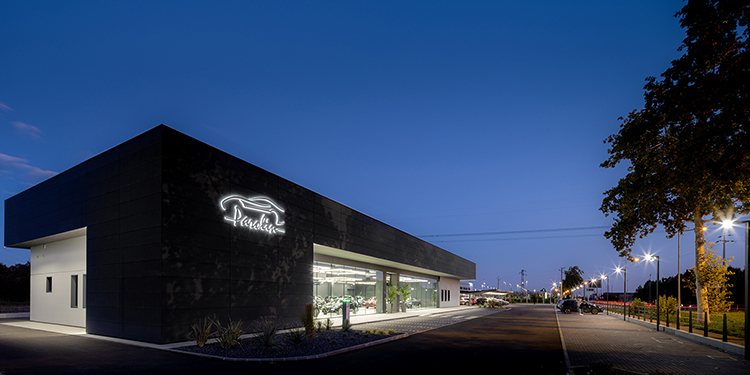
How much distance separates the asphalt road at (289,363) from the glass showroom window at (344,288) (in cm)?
1220

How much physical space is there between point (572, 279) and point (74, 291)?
11976cm

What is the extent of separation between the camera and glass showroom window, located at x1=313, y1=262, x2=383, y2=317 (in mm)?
29138

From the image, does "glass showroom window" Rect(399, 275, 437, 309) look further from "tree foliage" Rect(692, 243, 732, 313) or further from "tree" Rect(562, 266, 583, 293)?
"tree" Rect(562, 266, 583, 293)

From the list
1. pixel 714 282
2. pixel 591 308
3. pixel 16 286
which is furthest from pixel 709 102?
pixel 16 286

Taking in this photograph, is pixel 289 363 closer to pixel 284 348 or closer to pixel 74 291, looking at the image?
pixel 284 348

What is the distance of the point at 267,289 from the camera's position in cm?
2111

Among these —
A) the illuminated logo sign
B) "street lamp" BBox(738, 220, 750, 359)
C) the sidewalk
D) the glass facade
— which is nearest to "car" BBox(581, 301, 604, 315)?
the glass facade

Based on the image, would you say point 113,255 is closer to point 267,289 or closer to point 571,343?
point 267,289

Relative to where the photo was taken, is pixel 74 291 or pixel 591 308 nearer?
pixel 74 291

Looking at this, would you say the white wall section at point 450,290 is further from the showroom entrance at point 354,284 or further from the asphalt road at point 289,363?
the asphalt road at point 289,363

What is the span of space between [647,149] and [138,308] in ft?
71.2

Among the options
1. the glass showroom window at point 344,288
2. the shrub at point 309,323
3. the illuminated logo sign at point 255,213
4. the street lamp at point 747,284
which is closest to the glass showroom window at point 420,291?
the glass showroom window at point 344,288

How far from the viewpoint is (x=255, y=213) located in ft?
68.9

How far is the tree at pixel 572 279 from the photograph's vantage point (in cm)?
11807
